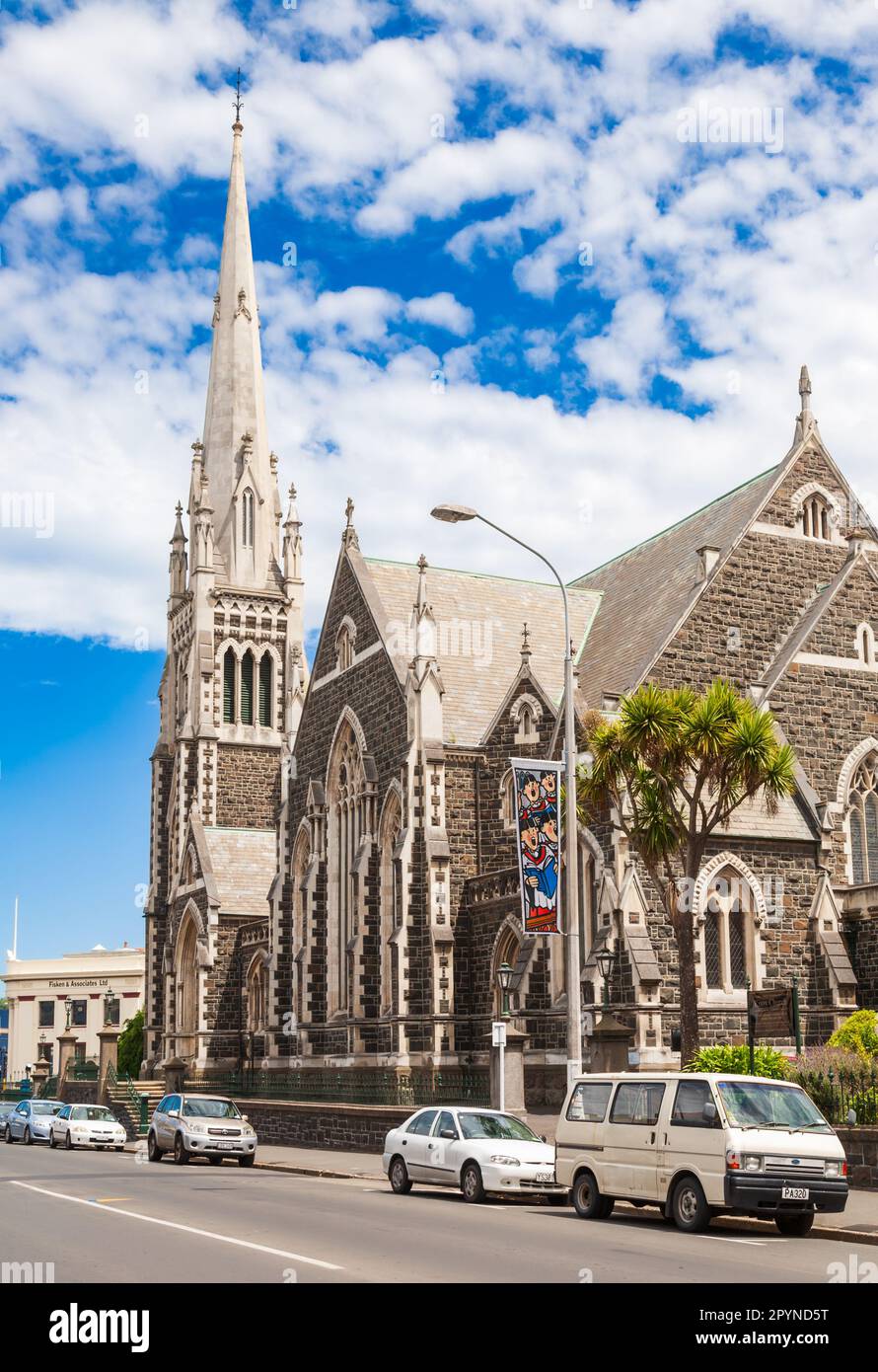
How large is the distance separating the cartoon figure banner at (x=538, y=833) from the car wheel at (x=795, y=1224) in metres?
8.74

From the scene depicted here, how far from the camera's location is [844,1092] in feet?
73.2

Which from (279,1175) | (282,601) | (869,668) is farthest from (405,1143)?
(282,601)

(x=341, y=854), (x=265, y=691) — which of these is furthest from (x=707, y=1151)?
(x=265, y=691)

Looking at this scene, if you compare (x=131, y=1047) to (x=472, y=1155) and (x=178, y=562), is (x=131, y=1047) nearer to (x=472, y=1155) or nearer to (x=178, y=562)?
(x=178, y=562)

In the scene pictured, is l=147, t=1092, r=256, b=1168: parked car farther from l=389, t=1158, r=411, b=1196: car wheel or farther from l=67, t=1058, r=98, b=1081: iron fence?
l=67, t=1058, r=98, b=1081: iron fence

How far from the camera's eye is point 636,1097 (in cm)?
1798

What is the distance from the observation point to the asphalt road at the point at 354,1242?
1247 cm

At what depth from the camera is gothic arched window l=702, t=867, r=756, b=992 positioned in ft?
106

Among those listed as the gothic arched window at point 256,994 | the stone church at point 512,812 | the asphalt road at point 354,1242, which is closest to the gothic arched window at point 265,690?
the stone church at point 512,812

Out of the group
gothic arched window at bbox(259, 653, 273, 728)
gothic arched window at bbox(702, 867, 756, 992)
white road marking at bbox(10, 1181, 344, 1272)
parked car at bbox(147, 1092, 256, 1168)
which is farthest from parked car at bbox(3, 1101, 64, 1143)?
white road marking at bbox(10, 1181, 344, 1272)

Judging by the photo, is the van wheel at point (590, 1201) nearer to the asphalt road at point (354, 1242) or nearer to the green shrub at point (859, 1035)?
the asphalt road at point (354, 1242)

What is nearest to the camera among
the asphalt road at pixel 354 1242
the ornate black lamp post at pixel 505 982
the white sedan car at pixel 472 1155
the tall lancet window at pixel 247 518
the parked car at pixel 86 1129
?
the asphalt road at pixel 354 1242

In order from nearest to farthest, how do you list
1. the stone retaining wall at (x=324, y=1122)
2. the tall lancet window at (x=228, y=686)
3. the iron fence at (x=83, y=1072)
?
the stone retaining wall at (x=324, y=1122), the iron fence at (x=83, y=1072), the tall lancet window at (x=228, y=686)
